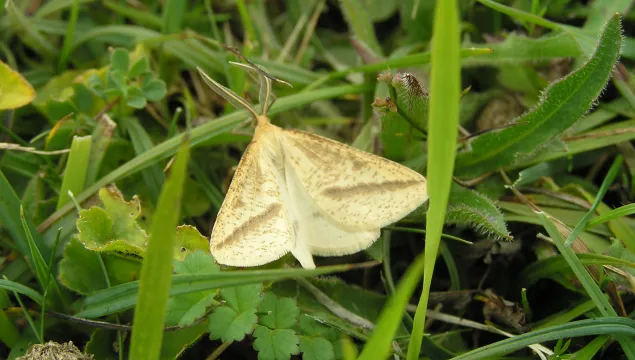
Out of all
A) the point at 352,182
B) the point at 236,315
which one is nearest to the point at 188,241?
the point at 236,315

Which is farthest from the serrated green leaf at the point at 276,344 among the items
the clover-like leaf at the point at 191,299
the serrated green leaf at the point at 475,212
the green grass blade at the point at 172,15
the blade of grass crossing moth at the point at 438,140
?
the green grass blade at the point at 172,15

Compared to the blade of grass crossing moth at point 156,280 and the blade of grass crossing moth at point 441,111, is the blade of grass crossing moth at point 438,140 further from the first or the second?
the blade of grass crossing moth at point 156,280

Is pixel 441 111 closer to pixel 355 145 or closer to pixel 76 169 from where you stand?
pixel 355 145

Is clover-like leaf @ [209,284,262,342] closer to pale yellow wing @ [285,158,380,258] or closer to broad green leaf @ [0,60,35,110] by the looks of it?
pale yellow wing @ [285,158,380,258]

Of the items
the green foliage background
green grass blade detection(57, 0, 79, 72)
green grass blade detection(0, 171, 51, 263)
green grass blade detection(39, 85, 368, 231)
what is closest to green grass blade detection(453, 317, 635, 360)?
the green foliage background

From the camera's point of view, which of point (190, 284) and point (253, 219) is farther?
point (253, 219)
